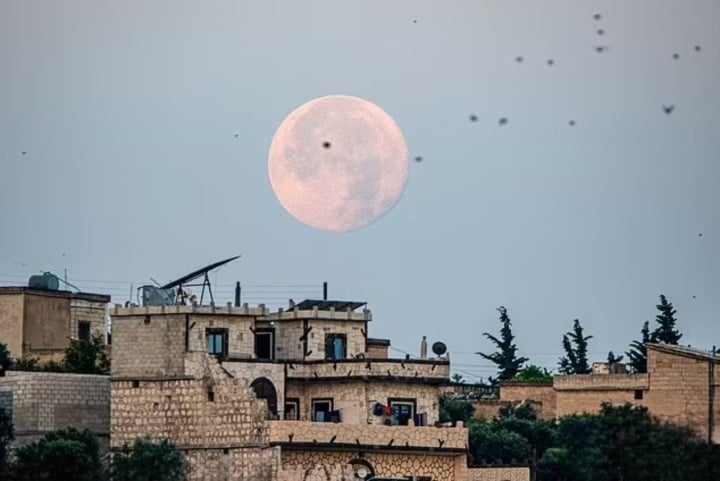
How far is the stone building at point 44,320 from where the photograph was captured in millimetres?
83188

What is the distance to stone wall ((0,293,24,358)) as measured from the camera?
83.3 m

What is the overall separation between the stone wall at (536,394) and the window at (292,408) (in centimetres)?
1879

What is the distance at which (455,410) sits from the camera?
84.6 metres

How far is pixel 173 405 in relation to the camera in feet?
229

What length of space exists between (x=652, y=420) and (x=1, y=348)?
2146 centimetres

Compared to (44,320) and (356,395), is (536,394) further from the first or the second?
(356,395)

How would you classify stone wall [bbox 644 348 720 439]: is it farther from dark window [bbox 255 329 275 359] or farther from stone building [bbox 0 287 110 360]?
stone building [bbox 0 287 110 360]

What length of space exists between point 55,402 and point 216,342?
5341mm

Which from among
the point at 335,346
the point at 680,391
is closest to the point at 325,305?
the point at 335,346

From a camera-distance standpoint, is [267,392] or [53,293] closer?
[267,392]

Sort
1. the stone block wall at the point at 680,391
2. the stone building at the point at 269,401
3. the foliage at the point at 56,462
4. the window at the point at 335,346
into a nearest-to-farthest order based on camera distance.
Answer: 1. the foliage at the point at 56,462
2. the stone building at the point at 269,401
3. the window at the point at 335,346
4. the stone block wall at the point at 680,391

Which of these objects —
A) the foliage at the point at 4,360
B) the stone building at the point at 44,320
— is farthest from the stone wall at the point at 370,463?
the stone building at the point at 44,320

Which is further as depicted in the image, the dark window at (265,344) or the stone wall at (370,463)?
the dark window at (265,344)

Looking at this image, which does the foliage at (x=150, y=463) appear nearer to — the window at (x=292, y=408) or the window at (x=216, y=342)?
the window at (x=216, y=342)
